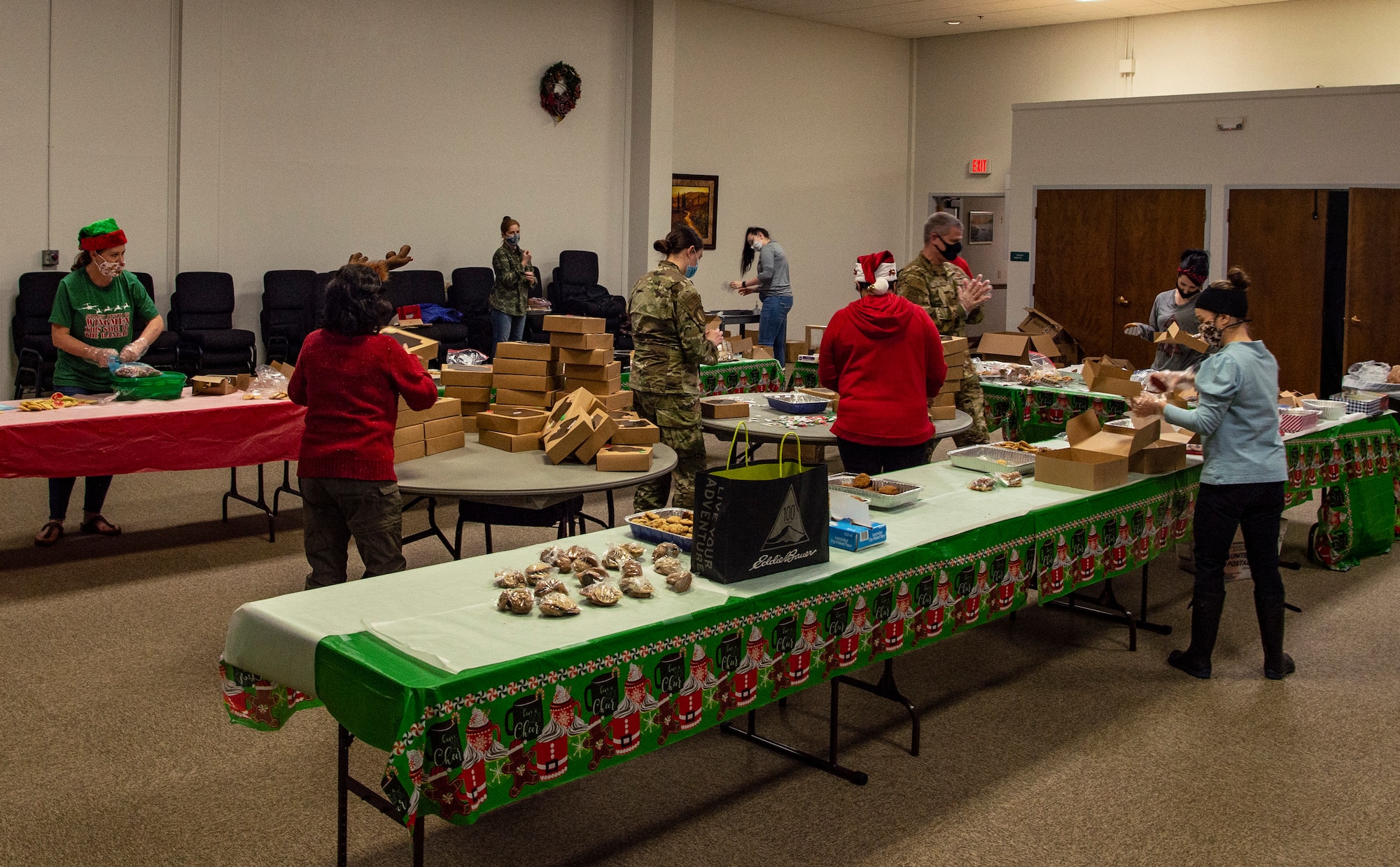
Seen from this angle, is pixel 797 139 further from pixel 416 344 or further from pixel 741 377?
pixel 416 344

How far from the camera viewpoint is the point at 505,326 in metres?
12.1

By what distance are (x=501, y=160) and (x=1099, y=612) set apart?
9271 millimetres

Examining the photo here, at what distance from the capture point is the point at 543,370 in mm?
5562

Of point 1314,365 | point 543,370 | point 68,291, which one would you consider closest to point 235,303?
point 68,291

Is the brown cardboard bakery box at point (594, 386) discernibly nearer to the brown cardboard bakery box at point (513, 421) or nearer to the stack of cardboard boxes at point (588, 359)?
the stack of cardboard boxes at point (588, 359)

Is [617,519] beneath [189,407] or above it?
beneath

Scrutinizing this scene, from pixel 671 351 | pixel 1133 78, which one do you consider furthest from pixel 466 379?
pixel 1133 78

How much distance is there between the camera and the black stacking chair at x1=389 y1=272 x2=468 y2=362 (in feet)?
37.7

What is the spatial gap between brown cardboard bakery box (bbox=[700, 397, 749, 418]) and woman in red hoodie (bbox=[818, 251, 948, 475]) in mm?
1248

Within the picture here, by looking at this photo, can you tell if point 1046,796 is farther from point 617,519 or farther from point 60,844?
point 617,519

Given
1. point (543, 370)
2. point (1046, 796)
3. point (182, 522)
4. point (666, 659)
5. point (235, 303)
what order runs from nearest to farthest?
1. point (666, 659)
2. point (1046, 796)
3. point (543, 370)
4. point (182, 522)
5. point (235, 303)

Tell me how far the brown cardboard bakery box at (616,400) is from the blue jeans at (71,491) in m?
2.47

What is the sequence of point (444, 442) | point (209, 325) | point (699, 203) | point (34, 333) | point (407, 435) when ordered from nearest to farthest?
point (407, 435), point (444, 442), point (34, 333), point (209, 325), point (699, 203)

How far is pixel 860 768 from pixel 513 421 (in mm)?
2174
